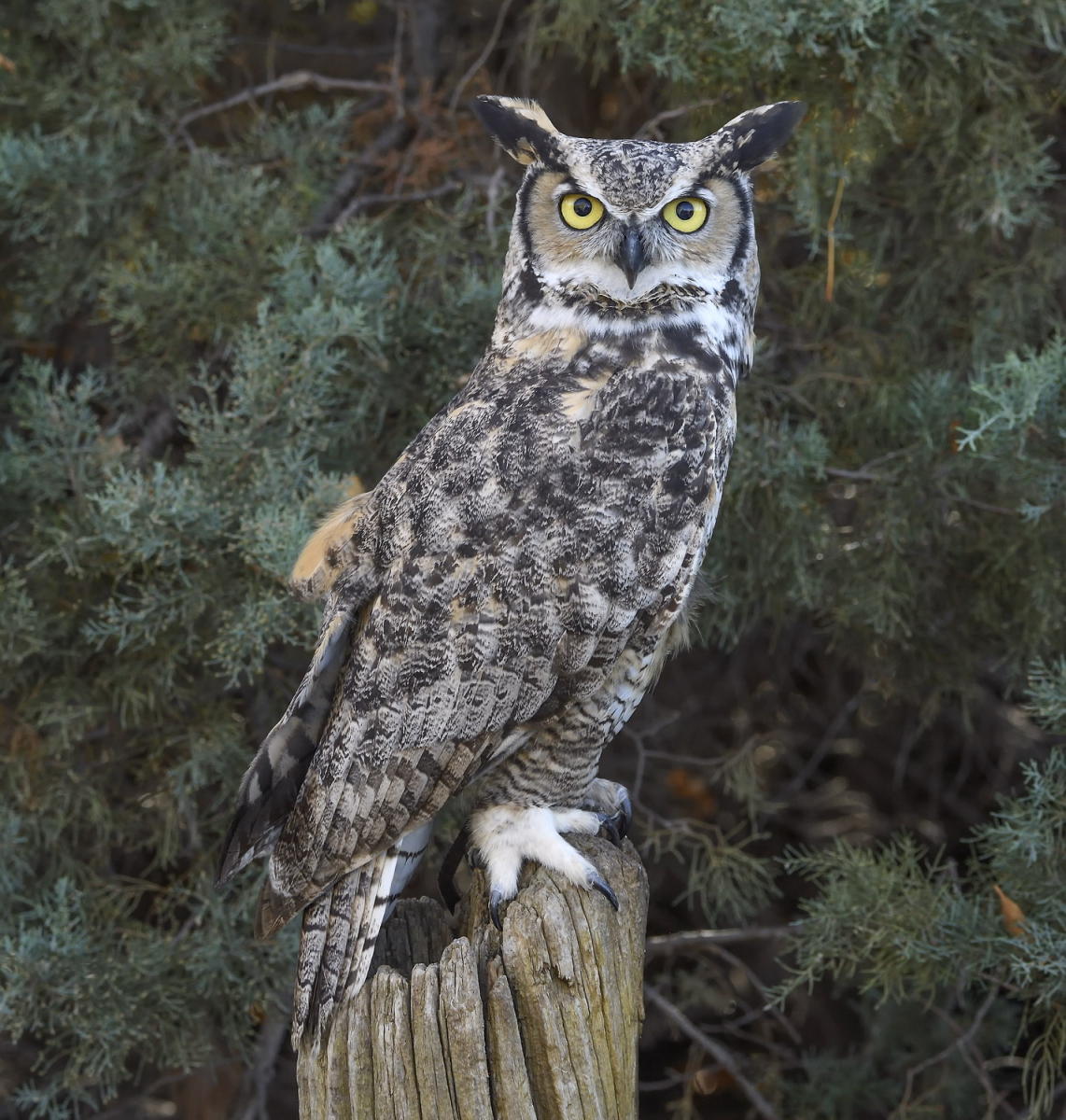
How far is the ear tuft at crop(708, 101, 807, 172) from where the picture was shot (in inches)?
70.0

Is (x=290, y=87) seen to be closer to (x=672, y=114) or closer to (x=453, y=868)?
(x=672, y=114)

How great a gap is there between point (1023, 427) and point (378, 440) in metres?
1.33

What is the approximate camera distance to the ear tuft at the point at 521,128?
181 centimetres

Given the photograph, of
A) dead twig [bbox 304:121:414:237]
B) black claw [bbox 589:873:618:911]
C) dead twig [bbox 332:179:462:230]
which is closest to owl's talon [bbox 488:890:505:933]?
black claw [bbox 589:873:618:911]

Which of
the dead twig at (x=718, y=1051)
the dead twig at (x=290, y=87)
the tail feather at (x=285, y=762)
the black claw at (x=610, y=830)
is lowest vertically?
the dead twig at (x=718, y=1051)

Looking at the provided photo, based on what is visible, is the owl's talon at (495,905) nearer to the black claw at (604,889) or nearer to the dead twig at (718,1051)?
the black claw at (604,889)

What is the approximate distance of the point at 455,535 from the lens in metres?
1.71

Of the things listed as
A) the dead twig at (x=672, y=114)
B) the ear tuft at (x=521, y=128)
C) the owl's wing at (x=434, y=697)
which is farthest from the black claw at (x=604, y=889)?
the dead twig at (x=672, y=114)

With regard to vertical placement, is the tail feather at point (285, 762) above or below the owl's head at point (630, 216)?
below

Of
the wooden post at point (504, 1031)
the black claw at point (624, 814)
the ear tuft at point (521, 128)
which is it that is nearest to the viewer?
the wooden post at point (504, 1031)

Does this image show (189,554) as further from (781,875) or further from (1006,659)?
(781,875)

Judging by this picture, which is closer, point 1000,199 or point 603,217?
point 603,217

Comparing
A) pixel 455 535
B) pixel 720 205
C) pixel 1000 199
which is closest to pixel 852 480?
pixel 1000 199

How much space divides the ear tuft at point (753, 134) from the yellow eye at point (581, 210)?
189mm
